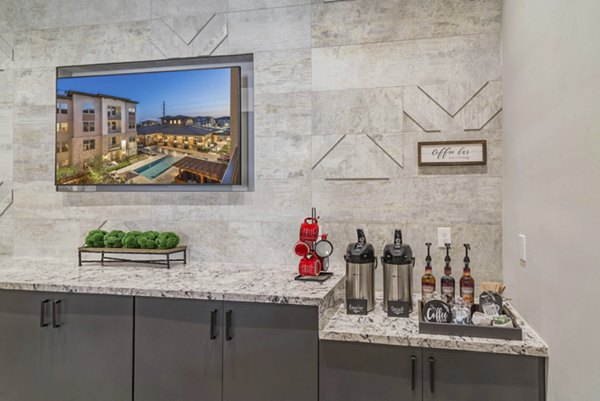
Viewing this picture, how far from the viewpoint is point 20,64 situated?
305 centimetres

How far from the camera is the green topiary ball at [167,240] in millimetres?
2568

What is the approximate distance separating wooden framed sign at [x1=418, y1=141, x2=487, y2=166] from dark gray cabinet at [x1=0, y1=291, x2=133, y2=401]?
1779 millimetres

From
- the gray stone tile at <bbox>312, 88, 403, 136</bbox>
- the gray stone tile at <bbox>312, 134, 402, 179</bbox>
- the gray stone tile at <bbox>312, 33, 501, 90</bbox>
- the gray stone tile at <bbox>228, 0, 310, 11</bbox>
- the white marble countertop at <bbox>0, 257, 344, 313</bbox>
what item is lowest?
the white marble countertop at <bbox>0, 257, 344, 313</bbox>

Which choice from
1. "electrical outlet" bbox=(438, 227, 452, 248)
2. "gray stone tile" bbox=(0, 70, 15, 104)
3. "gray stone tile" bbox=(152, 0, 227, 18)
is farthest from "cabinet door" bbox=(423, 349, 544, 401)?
"gray stone tile" bbox=(0, 70, 15, 104)

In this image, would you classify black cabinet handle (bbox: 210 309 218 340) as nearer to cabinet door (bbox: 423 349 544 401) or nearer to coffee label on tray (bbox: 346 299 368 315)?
coffee label on tray (bbox: 346 299 368 315)

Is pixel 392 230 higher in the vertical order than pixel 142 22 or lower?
lower

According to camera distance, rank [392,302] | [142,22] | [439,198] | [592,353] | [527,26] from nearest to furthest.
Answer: [592,353]
[527,26]
[392,302]
[439,198]
[142,22]

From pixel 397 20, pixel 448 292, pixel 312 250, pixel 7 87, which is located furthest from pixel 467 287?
pixel 7 87

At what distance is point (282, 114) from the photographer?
103 inches

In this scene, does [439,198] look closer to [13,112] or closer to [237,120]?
[237,120]

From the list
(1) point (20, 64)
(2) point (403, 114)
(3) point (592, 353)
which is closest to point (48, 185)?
(1) point (20, 64)

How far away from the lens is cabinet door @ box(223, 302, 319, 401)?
1.87 metres

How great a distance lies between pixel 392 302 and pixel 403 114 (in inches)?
43.2

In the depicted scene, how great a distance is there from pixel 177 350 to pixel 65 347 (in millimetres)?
627
